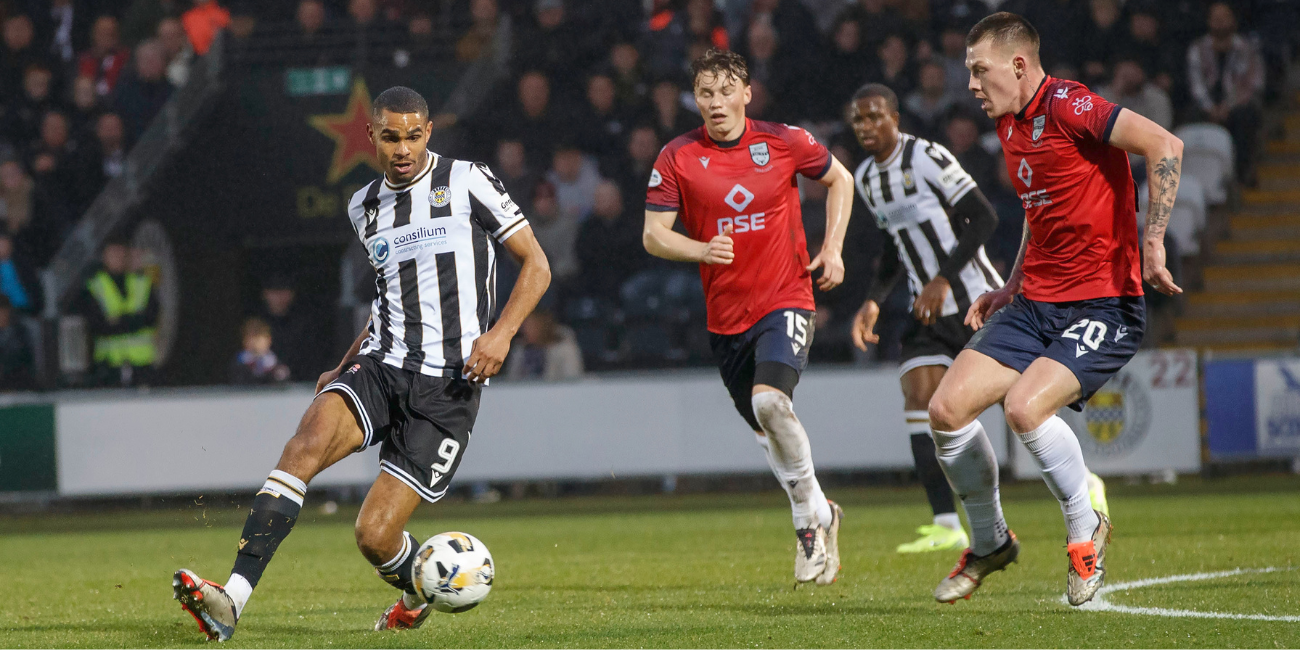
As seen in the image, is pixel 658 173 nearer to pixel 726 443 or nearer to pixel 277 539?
pixel 277 539

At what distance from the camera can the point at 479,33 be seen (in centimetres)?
1611

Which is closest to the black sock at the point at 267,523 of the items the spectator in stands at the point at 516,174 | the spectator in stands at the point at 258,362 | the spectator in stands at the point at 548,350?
the spectator in stands at the point at 548,350

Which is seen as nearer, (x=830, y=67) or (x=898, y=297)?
(x=898, y=297)

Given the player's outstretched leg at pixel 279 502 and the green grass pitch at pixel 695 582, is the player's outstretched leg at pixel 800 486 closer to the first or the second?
the green grass pitch at pixel 695 582

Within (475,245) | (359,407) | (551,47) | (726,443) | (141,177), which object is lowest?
(726,443)

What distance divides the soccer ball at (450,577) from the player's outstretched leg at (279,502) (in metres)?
0.46

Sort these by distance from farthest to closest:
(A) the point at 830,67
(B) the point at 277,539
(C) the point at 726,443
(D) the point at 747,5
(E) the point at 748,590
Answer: (D) the point at 747,5 < (A) the point at 830,67 < (C) the point at 726,443 < (E) the point at 748,590 < (B) the point at 277,539

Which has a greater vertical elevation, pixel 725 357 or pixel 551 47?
pixel 551 47

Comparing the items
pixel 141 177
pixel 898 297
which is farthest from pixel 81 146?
pixel 898 297

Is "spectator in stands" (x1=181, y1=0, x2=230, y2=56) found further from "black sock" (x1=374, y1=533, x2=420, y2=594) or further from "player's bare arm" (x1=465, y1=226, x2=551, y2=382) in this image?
"black sock" (x1=374, y1=533, x2=420, y2=594)

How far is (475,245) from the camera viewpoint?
536 centimetres

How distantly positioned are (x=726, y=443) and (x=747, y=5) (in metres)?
5.55

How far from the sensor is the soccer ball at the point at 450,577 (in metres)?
4.90

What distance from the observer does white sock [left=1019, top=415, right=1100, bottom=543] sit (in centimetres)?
517
